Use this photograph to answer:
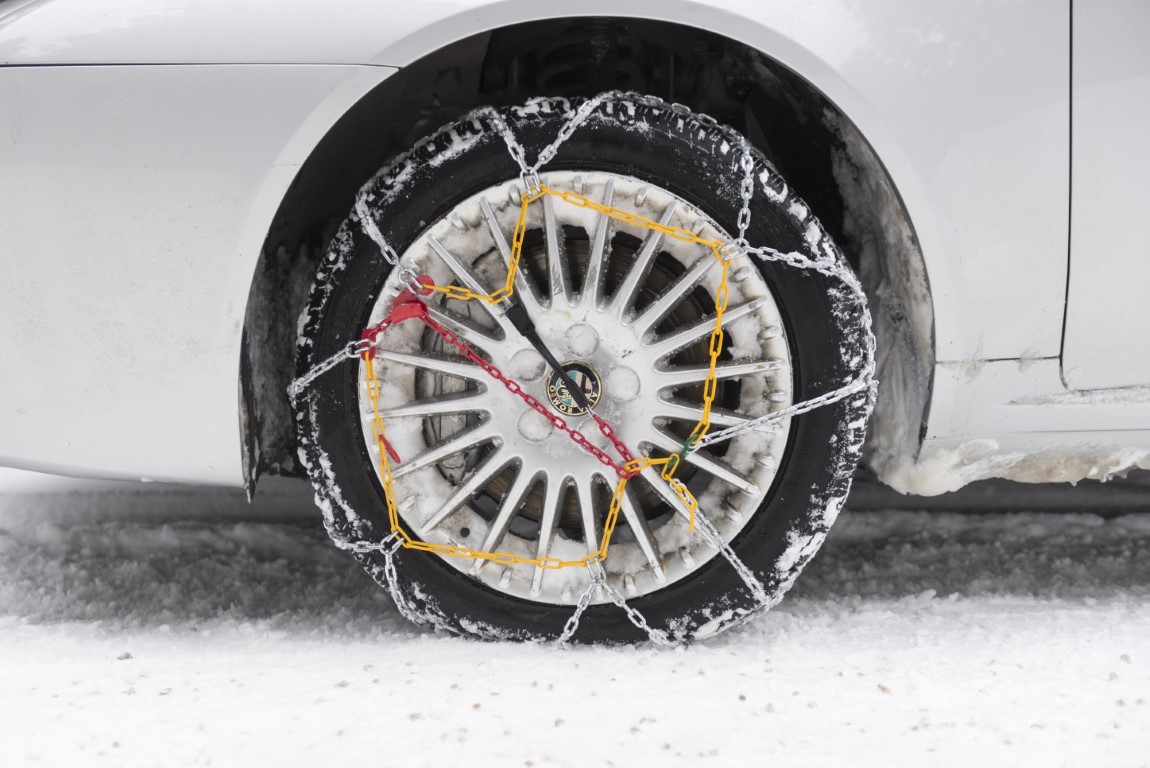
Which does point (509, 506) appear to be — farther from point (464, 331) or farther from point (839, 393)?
point (839, 393)

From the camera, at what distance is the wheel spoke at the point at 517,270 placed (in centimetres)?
176

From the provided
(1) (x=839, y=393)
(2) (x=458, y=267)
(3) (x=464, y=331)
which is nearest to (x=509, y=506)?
(3) (x=464, y=331)

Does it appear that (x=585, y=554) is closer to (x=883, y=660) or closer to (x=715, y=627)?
(x=715, y=627)

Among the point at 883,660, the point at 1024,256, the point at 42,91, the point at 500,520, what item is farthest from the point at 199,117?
the point at 883,660

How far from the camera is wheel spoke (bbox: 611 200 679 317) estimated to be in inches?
69.2

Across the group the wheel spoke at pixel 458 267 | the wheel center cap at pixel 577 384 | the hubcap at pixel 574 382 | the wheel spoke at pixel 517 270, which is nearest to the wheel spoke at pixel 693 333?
the hubcap at pixel 574 382

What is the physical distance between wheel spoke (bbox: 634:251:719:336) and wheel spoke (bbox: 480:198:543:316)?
18 cm

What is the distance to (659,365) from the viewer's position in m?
1.81

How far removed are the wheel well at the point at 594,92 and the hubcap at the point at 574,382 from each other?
0.81 ft

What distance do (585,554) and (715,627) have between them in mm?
278

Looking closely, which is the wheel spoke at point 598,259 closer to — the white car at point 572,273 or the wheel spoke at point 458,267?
the white car at point 572,273

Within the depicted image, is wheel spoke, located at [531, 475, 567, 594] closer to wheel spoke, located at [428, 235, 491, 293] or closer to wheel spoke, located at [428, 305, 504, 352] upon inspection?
wheel spoke, located at [428, 305, 504, 352]

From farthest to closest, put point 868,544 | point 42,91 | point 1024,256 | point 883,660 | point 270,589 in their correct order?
point 868,544 → point 270,589 → point 883,660 → point 1024,256 → point 42,91

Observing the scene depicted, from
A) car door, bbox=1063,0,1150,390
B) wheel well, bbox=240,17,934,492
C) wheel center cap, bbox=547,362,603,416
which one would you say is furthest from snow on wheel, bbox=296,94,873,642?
car door, bbox=1063,0,1150,390
